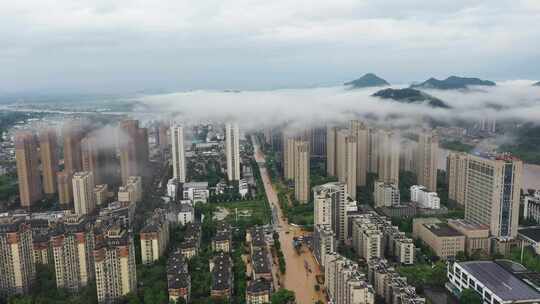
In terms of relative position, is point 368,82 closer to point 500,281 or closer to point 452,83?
point 452,83

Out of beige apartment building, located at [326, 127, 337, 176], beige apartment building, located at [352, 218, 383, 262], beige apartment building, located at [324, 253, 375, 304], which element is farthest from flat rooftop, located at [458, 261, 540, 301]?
beige apartment building, located at [326, 127, 337, 176]

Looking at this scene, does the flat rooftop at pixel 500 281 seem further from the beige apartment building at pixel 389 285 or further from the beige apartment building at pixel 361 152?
the beige apartment building at pixel 361 152

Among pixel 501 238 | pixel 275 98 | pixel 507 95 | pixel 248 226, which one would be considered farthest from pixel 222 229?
pixel 507 95

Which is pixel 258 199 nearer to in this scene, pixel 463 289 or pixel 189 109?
pixel 189 109

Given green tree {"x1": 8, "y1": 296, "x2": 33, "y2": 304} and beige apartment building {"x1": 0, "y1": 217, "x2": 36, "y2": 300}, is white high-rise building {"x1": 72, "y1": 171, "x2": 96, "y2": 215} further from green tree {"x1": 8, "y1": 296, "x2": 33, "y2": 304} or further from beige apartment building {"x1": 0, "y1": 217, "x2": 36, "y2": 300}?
green tree {"x1": 8, "y1": 296, "x2": 33, "y2": 304}

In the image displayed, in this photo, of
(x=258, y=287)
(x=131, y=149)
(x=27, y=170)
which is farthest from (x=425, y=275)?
(x=27, y=170)
